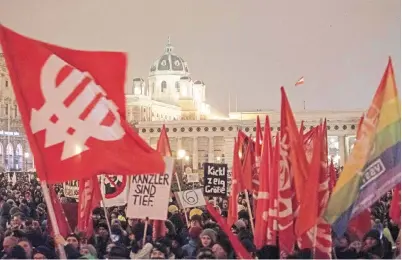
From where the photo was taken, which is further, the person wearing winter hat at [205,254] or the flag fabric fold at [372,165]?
the flag fabric fold at [372,165]

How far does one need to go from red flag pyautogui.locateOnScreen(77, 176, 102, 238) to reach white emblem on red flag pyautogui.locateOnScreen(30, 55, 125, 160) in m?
1.84

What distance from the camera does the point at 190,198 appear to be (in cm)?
734

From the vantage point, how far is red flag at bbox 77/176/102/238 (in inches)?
240

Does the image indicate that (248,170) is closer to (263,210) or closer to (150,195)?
(150,195)

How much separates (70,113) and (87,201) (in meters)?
2.06

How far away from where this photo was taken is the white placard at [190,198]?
7289 millimetres

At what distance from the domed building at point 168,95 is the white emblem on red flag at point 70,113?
142 ft

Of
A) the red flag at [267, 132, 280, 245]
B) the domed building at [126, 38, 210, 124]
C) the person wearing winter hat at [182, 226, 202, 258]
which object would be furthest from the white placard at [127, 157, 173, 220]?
the domed building at [126, 38, 210, 124]

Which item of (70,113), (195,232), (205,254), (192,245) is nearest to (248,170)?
(195,232)

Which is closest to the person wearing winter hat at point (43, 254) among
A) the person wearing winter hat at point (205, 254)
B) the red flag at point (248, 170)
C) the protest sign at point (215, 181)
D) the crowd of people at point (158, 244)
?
the crowd of people at point (158, 244)

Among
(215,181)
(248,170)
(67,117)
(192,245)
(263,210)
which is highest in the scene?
(67,117)

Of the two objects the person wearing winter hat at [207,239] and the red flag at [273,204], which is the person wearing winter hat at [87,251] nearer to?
the person wearing winter hat at [207,239]

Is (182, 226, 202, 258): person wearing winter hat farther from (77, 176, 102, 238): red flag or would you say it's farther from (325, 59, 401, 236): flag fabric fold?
(325, 59, 401, 236): flag fabric fold

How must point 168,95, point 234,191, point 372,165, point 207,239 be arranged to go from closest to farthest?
point 372,165 < point 207,239 < point 234,191 < point 168,95
